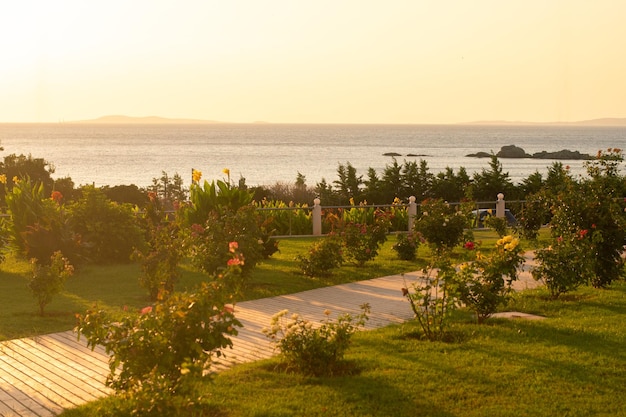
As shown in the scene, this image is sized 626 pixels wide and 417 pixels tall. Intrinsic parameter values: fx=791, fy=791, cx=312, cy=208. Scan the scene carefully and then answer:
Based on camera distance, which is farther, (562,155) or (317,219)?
(562,155)

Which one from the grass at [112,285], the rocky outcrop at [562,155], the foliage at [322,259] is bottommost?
the rocky outcrop at [562,155]

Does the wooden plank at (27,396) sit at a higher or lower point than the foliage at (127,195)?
higher

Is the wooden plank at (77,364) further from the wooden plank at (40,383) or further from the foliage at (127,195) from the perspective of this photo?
the foliage at (127,195)

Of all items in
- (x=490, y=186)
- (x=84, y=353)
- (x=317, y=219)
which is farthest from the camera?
(x=490, y=186)

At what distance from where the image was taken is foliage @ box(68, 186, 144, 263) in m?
16.4

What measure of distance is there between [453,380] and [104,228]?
10.5 meters

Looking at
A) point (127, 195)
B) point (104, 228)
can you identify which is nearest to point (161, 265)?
point (104, 228)

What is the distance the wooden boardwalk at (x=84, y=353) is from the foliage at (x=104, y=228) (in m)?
5.14

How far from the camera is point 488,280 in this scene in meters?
10.4

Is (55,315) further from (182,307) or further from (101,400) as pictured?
(182,307)

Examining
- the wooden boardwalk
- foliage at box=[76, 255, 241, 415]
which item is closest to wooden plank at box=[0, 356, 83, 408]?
the wooden boardwalk

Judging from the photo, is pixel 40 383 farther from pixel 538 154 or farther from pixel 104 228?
pixel 538 154

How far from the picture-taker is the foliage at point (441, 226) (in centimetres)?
1631

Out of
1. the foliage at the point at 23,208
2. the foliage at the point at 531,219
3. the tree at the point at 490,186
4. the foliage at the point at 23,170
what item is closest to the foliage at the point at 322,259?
the foliage at the point at 23,208
